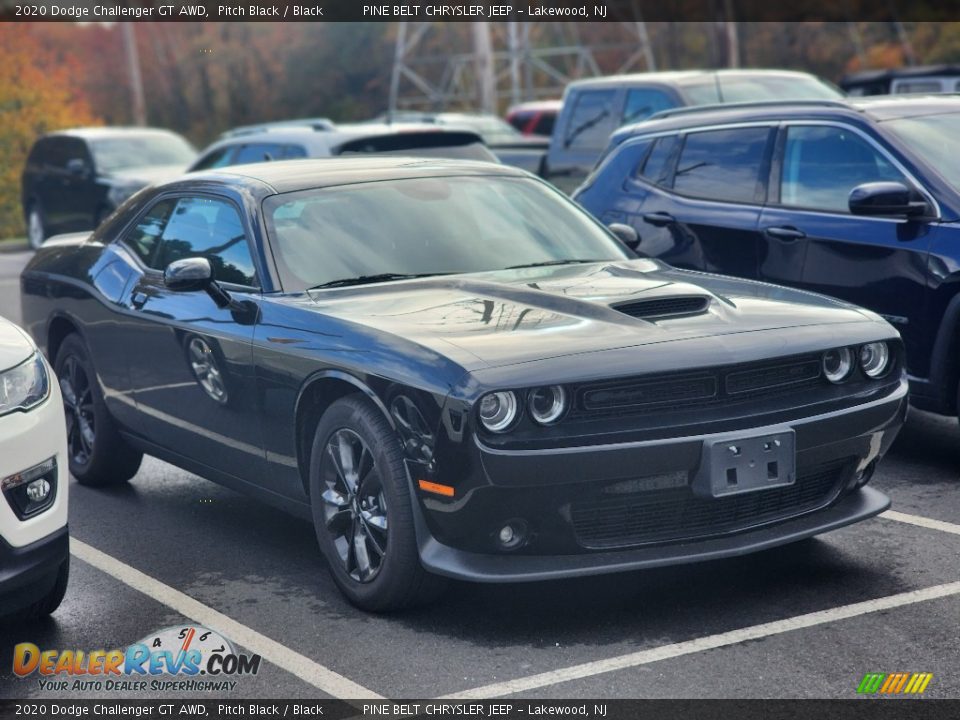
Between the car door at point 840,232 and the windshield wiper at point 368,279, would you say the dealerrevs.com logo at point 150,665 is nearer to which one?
the windshield wiper at point 368,279

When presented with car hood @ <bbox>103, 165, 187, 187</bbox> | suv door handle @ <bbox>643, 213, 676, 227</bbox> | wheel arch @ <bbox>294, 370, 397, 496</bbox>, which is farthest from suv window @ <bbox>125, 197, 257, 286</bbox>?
car hood @ <bbox>103, 165, 187, 187</bbox>

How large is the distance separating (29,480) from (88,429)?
267 cm

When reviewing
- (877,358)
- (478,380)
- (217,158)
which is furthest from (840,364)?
(217,158)

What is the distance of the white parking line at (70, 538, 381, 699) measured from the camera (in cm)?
448

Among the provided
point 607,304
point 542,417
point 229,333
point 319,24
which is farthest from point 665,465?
point 319,24

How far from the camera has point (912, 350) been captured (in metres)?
6.96

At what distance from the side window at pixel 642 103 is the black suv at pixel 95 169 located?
816 centimetres

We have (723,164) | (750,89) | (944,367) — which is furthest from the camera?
(750,89)

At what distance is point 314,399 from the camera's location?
17.8ft

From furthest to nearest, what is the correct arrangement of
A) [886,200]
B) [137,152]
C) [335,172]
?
[137,152], [886,200], [335,172]

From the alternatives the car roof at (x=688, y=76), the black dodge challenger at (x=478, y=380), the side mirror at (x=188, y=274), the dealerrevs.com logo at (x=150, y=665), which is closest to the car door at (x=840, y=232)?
the black dodge challenger at (x=478, y=380)

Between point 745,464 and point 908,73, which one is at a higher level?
point 745,464

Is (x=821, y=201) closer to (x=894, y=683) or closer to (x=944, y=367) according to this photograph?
(x=944, y=367)

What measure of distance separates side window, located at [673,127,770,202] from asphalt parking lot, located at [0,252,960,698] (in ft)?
7.68
